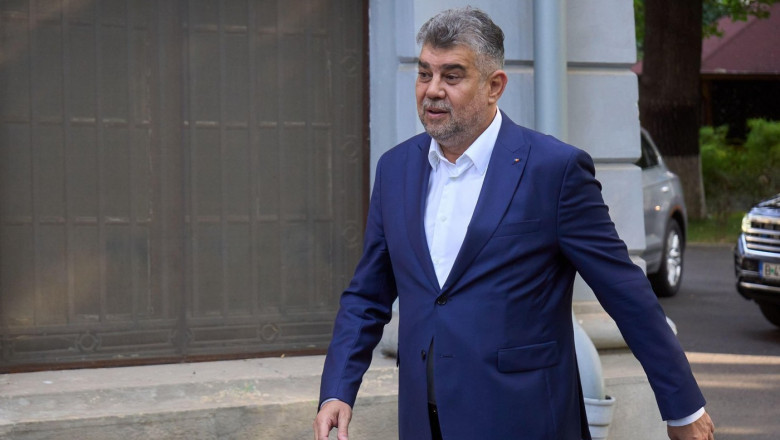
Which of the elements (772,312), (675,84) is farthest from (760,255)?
(675,84)

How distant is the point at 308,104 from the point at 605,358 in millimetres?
2213

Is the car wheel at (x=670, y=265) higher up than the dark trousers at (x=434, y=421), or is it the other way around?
the dark trousers at (x=434, y=421)

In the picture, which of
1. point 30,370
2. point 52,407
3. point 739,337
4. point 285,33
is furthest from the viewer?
point 739,337

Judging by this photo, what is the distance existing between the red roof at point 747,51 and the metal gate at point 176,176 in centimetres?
3407

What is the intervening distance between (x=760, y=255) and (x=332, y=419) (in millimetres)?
8616

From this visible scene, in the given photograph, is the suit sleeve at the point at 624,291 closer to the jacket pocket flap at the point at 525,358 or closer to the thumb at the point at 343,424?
the jacket pocket flap at the point at 525,358

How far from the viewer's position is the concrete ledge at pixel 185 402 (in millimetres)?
5723

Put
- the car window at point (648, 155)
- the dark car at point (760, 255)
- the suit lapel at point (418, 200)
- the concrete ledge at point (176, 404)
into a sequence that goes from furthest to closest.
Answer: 1. the car window at point (648, 155)
2. the dark car at point (760, 255)
3. the concrete ledge at point (176, 404)
4. the suit lapel at point (418, 200)

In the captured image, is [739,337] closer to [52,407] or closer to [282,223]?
[282,223]

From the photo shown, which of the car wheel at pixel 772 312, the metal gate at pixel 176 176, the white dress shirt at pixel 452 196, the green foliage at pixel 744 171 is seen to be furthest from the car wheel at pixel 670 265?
the green foliage at pixel 744 171

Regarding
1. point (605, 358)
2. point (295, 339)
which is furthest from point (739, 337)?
point (295, 339)

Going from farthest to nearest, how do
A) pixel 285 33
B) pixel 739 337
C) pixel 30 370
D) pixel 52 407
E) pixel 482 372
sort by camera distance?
pixel 739 337 → pixel 285 33 → pixel 30 370 → pixel 52 407 → pixel 482 372

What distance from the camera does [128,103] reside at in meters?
6.61

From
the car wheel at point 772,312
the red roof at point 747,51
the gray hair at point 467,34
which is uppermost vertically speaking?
the red roof at point 747,51
